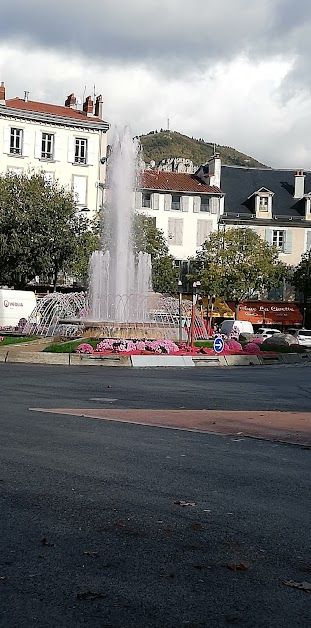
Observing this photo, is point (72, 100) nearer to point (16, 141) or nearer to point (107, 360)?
point (16, 141)

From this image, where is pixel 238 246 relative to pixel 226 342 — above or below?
above

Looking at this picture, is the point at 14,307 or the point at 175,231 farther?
the point at 175,231

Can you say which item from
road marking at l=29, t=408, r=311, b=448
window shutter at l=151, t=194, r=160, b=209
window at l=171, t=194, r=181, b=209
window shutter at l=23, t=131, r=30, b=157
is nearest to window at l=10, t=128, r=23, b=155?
window shutter at l=23, t=131, r=30, b=157

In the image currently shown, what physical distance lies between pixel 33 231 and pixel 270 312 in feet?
72.6

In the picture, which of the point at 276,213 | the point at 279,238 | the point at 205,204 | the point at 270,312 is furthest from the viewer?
the point at 276,213

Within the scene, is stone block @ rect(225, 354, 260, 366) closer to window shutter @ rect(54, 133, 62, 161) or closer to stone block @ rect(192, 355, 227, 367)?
stone block @ rect(192, 355, 227, 367)

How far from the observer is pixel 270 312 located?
62062mm

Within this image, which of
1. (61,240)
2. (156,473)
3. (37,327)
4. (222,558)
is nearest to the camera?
(222,558)

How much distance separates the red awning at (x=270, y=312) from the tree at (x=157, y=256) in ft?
21.6

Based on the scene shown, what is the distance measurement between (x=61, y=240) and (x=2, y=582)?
147ft

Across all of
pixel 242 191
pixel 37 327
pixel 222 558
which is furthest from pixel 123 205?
pixel 242 191

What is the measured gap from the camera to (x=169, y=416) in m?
12.4

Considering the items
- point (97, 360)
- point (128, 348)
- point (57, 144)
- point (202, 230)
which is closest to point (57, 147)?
point (57, 144)

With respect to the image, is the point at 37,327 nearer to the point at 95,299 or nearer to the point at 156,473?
the point at 95,299
